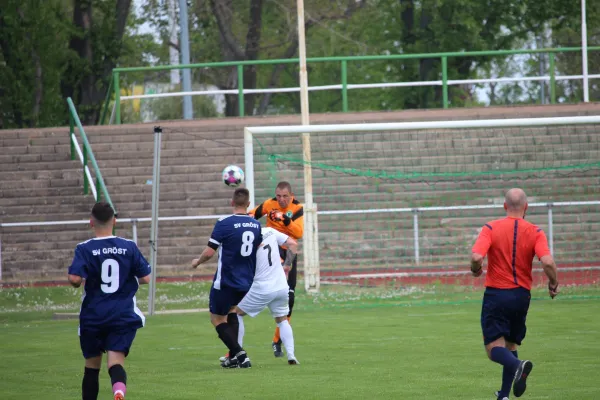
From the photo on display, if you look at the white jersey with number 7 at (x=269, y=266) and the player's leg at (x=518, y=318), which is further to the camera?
the white jersey with number 7 at (x=269, y=266)

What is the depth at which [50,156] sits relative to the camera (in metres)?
26.3

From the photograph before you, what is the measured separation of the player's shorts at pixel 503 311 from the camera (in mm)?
8398

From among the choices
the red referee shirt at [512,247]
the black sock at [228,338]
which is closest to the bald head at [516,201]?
the red referee shirt at [512,247]

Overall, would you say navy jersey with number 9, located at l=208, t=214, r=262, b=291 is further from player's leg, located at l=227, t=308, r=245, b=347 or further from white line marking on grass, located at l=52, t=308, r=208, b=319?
white line marking on grass, located at l=52, t=308, r=208, b=319

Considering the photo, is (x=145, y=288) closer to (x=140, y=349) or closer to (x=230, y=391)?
(x=140, y=349)

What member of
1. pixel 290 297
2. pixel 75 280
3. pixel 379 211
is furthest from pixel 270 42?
pixel 75 280

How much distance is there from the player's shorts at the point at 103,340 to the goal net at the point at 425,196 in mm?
9114

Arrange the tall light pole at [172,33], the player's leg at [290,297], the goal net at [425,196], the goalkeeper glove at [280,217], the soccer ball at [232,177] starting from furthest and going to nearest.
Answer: the tall light pole at [172,33] < the goal net at [425,196] < the goalkeeper glove at [280,217] < the soccer ball at [232,177] < the player's leg at [290,297]

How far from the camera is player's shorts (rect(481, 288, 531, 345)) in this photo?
8.40 m

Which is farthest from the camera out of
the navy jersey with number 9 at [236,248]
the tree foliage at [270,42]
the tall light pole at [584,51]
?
the tree foliage at [270,42]

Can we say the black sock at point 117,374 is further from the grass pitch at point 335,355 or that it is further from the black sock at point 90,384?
the grass pitch at point 335,355

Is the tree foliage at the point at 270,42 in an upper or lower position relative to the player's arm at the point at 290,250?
upper

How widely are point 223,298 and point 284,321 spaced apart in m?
0.69

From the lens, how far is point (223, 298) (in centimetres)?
1093
